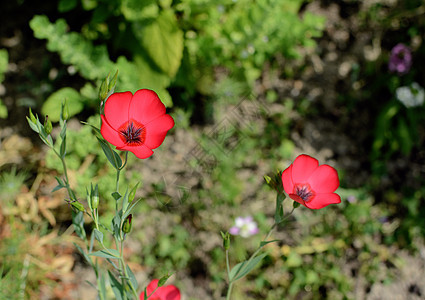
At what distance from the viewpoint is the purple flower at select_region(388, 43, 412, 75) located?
210 cm

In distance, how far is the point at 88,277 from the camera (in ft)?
5.79

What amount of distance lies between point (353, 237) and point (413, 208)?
1.27 ft

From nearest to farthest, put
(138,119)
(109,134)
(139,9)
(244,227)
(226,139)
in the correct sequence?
(109,134) < (138,119) < (139,9) < (244,227) < (226,139)

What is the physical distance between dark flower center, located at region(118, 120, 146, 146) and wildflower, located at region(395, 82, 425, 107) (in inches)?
66.5

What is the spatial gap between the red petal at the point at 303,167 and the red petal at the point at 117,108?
0.41 meters

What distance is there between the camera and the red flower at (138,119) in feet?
2.73

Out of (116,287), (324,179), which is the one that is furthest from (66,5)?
(324,179)

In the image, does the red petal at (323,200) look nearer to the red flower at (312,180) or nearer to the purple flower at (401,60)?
the red flower at (312,180)

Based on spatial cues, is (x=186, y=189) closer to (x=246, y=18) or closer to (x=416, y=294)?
(x=246, y=18)

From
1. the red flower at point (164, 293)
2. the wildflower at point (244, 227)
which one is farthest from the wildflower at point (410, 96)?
the red flower at point (164, 293)

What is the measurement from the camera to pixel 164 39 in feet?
5.61

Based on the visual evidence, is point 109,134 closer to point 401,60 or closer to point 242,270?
point 242,270

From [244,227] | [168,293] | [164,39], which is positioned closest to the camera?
[168,293]

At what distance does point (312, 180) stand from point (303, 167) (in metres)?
0.05
